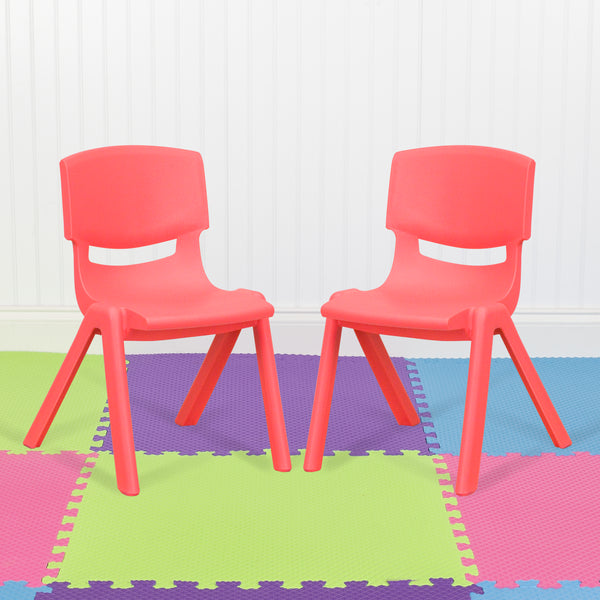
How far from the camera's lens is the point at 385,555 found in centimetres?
180

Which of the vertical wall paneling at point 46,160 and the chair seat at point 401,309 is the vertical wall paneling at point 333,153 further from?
the vertical wall paneling at point 46,160

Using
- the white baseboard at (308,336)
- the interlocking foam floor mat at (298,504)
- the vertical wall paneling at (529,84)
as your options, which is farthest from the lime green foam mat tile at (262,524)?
the vertical wall paneling at (529,84)

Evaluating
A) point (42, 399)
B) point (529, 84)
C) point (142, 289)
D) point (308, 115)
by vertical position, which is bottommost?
point (42, 399)

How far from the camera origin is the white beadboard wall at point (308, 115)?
3.20 metres

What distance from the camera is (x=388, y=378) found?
254 centimetres

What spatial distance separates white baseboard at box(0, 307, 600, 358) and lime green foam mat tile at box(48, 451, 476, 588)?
1031 millimetres

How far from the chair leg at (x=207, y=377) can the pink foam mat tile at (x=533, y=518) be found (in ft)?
2.08

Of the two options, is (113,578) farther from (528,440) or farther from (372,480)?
(528,440)

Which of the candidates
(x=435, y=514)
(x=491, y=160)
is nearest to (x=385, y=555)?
(x=435, y=514)

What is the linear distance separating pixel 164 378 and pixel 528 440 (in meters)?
1.21

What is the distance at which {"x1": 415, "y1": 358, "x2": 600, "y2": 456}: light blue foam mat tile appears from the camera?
2.46 meters

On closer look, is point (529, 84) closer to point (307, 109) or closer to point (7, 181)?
point (307, 109)

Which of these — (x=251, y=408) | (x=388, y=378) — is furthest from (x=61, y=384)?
(x=388, y=378)

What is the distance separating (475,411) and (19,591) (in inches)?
41.4
